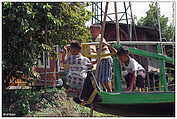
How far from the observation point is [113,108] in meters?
3.59

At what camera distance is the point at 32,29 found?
5395mm

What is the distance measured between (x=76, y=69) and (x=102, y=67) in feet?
1.05

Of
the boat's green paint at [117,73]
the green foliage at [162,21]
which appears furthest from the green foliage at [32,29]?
the boat's green paint at [117,73]

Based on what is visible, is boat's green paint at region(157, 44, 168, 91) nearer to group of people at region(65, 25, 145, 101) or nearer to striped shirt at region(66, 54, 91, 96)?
group of people at region(65, 25, 145, 101)

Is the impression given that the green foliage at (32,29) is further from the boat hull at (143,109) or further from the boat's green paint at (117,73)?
the boat hull at (143,109)

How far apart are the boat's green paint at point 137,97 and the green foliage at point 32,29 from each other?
7.83 feet

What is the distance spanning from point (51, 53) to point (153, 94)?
11.9 ft

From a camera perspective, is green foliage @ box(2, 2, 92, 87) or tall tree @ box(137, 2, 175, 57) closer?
green foliage @ box(2, 2, 92, 87)

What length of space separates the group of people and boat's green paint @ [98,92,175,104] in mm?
245

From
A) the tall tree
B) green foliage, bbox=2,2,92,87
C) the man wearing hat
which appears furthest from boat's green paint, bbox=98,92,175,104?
green foliage, bbox=2,2,92,87

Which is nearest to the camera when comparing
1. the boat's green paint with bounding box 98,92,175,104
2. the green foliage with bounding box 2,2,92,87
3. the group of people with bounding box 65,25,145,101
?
the boat's green paint with bounding box 98,92,175,104

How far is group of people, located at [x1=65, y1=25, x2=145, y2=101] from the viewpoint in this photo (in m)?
3.65

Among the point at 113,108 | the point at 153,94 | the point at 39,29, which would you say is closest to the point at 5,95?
the point at 39,29

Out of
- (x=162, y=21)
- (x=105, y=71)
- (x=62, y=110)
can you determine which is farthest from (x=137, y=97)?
(x=162, y=21)
